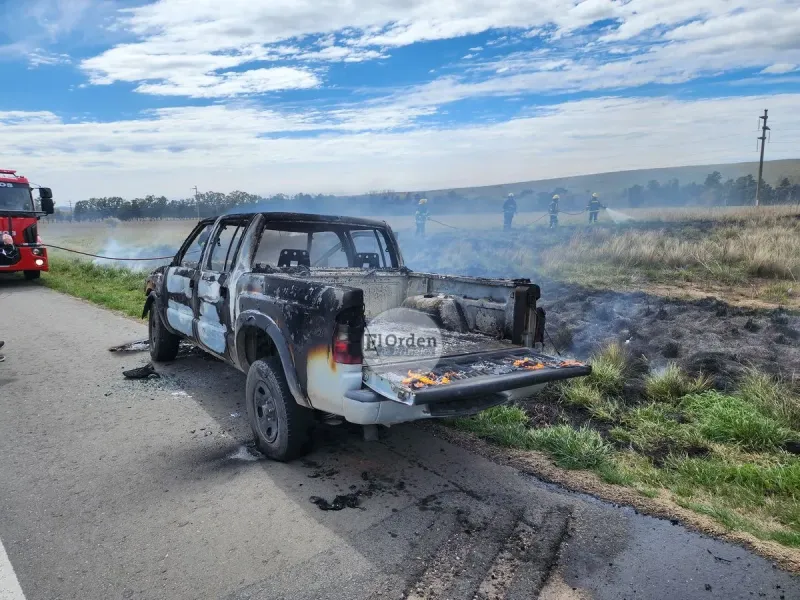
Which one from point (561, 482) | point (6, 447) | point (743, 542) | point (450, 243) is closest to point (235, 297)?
point (6, 447)

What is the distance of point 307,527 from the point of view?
3322 millimetres

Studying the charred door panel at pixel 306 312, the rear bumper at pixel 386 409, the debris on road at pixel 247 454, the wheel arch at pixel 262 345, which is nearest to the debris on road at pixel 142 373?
the wheel arch at pixel 262 345

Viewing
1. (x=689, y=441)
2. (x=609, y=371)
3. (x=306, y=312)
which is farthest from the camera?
(x=609, y=371)

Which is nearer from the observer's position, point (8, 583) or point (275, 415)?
point (8, 583)

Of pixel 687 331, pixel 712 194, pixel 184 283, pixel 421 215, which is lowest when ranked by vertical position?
pixel 687 331

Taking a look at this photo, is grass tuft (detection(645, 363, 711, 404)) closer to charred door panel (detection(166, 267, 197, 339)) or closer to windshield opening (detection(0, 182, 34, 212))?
charred door panel (detection(166, 267, 197, 339))

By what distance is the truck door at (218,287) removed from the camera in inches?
197

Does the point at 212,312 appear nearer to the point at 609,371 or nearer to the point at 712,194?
the point at 609,371

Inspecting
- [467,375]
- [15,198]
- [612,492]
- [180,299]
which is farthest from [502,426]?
[15,198]

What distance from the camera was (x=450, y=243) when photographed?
19.8 m

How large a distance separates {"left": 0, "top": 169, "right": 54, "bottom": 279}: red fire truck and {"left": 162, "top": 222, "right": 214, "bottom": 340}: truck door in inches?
427

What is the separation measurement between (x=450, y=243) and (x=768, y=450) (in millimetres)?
15656

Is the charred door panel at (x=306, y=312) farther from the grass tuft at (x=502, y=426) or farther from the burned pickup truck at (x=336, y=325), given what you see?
the grass tuft at (x=502, y=426)

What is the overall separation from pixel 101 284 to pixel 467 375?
1458cm
